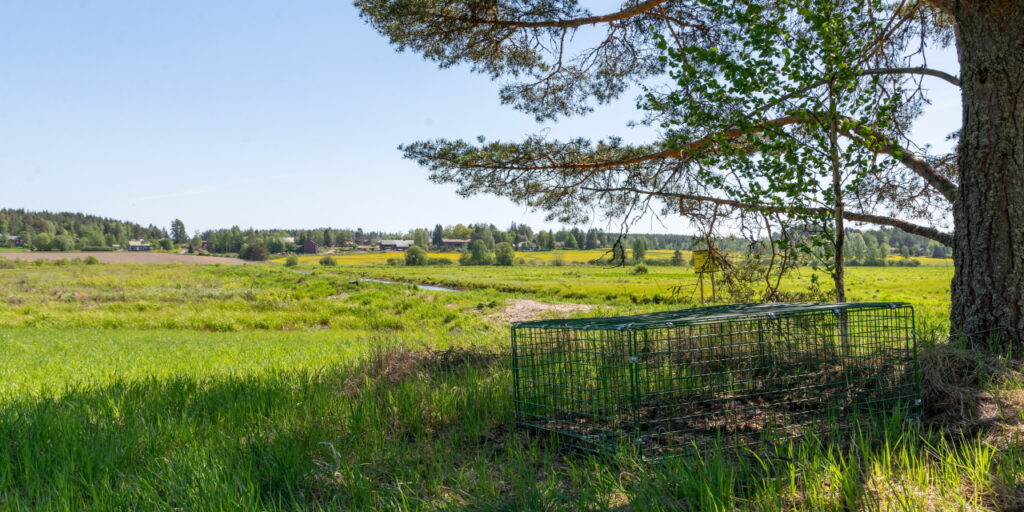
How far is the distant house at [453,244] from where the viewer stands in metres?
109

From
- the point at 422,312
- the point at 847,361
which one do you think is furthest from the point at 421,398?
the point at 422,312

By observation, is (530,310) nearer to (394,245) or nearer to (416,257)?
(416,257)

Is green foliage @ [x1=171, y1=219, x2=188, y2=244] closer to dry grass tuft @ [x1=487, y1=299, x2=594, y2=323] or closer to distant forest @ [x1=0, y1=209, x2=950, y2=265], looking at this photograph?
distant forest @ [x1=0, y1=209, x2=950, y2=265]

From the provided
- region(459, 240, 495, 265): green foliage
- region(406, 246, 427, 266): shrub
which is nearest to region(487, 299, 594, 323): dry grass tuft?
region(459, 240, 495, 265): green foliage

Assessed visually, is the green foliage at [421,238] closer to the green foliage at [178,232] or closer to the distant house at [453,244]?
the distant house at [453,244]

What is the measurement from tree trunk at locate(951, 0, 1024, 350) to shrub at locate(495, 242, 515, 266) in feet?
237

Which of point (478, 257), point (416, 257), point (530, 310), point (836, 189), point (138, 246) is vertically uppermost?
point (138, 246)

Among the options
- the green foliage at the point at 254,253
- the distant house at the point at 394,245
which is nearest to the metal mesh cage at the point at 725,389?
the green foliage at the point at 254,253

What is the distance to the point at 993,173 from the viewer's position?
5.12 metres

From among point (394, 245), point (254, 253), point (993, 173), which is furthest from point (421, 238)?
point (993, 173)

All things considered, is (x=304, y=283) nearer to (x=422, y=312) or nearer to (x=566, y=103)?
(x=422, y=312)

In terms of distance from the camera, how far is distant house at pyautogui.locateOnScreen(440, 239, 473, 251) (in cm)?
10862

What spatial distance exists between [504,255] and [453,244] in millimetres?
32805

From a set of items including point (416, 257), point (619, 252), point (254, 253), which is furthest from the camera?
point (254, 253)
